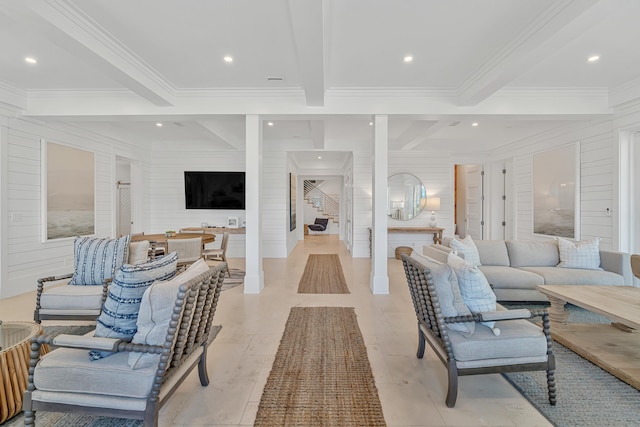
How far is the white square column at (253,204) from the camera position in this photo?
4461 millimetres

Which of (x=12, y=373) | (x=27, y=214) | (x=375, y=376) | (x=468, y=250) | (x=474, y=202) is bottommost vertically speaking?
(x=375, y=376)

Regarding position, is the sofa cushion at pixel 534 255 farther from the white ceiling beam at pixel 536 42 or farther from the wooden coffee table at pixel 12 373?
the wooden coffee table at pixel 12 373

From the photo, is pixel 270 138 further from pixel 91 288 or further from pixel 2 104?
pixel 91 288

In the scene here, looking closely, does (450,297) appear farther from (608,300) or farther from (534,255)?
(534,255)

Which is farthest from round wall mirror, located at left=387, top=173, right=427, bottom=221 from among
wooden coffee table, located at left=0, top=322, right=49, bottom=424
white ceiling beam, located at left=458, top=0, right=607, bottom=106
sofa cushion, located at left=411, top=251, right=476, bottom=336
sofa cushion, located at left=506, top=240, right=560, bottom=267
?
wooden coffee table, located at left=0, top=322, right=49, bottom=424

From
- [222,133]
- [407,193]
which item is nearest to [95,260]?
[222,133]

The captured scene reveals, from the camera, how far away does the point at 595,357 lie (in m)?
2.38

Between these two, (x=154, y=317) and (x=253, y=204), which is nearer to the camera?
(x=154, y=317)

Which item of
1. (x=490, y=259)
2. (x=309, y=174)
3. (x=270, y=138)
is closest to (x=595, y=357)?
(x=490, y=259)

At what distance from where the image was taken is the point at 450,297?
1952 millimetres

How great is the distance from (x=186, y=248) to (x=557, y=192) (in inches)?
269

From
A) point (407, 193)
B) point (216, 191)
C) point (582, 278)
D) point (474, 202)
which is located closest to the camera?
point (582, 278)

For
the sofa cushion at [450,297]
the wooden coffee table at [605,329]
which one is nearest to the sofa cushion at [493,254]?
the wooden coffee table at [605,329]

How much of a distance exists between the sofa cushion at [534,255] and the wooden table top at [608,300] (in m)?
1.21
